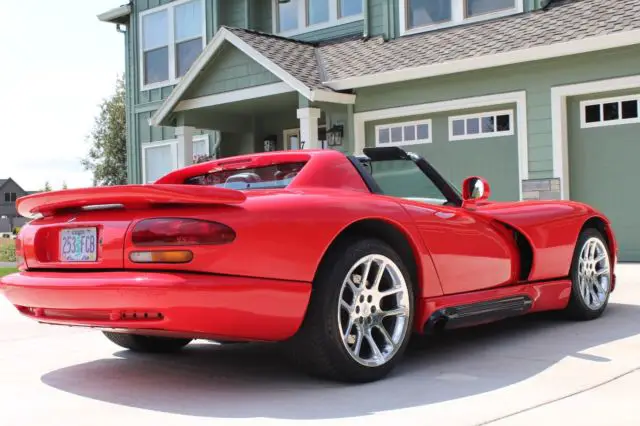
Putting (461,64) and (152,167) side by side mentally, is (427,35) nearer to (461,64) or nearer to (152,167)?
(461,64)

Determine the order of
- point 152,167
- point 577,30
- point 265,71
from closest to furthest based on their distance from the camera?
point 577,30 < point 265,71 < point 152,167

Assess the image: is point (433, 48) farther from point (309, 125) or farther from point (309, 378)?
point (309, 378)

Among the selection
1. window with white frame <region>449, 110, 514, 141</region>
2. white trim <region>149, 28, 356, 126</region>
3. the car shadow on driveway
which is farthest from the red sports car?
white trim <region>149, 28, 356, 126</region>

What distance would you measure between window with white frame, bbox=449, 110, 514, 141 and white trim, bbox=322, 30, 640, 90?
74 cm

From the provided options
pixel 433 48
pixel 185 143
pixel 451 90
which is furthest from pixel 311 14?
pixel 451 90

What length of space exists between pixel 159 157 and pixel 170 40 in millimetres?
2602

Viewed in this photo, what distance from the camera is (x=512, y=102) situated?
11195 millimetres

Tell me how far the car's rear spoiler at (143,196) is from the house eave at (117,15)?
50.6 feet

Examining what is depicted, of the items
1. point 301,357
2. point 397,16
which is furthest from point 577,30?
point 301,357

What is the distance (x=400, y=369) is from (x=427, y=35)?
9690 mm

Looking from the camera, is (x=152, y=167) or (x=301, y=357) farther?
(x=152, y=167)

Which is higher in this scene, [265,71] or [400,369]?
[265,71]

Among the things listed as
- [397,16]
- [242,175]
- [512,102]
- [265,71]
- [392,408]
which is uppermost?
[397,16]

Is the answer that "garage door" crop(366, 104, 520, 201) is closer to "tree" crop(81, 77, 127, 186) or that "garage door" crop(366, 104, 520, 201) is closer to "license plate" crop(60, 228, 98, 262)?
"license plate" crop(60, 228, 98, 262)
